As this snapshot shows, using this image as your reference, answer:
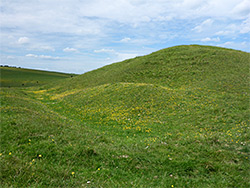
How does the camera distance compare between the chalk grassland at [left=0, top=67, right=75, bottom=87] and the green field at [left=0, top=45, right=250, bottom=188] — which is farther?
the chalk grassland at [left=0, top=67, right=75, bottom=87]

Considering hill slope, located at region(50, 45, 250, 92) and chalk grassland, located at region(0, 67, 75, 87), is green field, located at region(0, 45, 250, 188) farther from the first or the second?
chalk grassland, located at region(0, 67, 75, 87)

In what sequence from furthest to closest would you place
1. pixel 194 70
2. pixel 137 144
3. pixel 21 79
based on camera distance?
pixel 21 79
pixel 194 70
pixel 137 144

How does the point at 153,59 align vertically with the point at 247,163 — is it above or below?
above

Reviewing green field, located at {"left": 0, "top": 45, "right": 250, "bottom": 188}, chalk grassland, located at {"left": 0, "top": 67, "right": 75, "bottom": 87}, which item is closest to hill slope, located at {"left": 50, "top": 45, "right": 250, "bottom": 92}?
green field, located at {"left": 0, "top": 45, "right": 250, "bottom": 188}

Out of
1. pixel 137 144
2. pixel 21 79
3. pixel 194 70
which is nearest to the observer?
pixel 137 144

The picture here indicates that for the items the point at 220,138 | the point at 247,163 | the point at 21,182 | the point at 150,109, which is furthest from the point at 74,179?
the point at 150,109

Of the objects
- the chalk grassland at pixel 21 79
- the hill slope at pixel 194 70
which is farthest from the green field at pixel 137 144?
the chalk grassland at pixel 21 79

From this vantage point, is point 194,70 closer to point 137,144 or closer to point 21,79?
point 137,144

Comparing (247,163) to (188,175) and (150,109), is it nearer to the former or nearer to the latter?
(188,175)

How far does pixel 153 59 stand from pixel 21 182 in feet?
138

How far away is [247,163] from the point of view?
825cm

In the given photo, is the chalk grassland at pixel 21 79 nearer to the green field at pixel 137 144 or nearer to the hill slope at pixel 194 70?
the hill slope at pixel 194 70

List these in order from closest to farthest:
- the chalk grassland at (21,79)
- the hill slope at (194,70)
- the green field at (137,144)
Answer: the green field at (137,144)
the hill slope at (194,70)
the chalk grassland at (21,79)

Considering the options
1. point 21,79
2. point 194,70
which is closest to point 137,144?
point 194,70
